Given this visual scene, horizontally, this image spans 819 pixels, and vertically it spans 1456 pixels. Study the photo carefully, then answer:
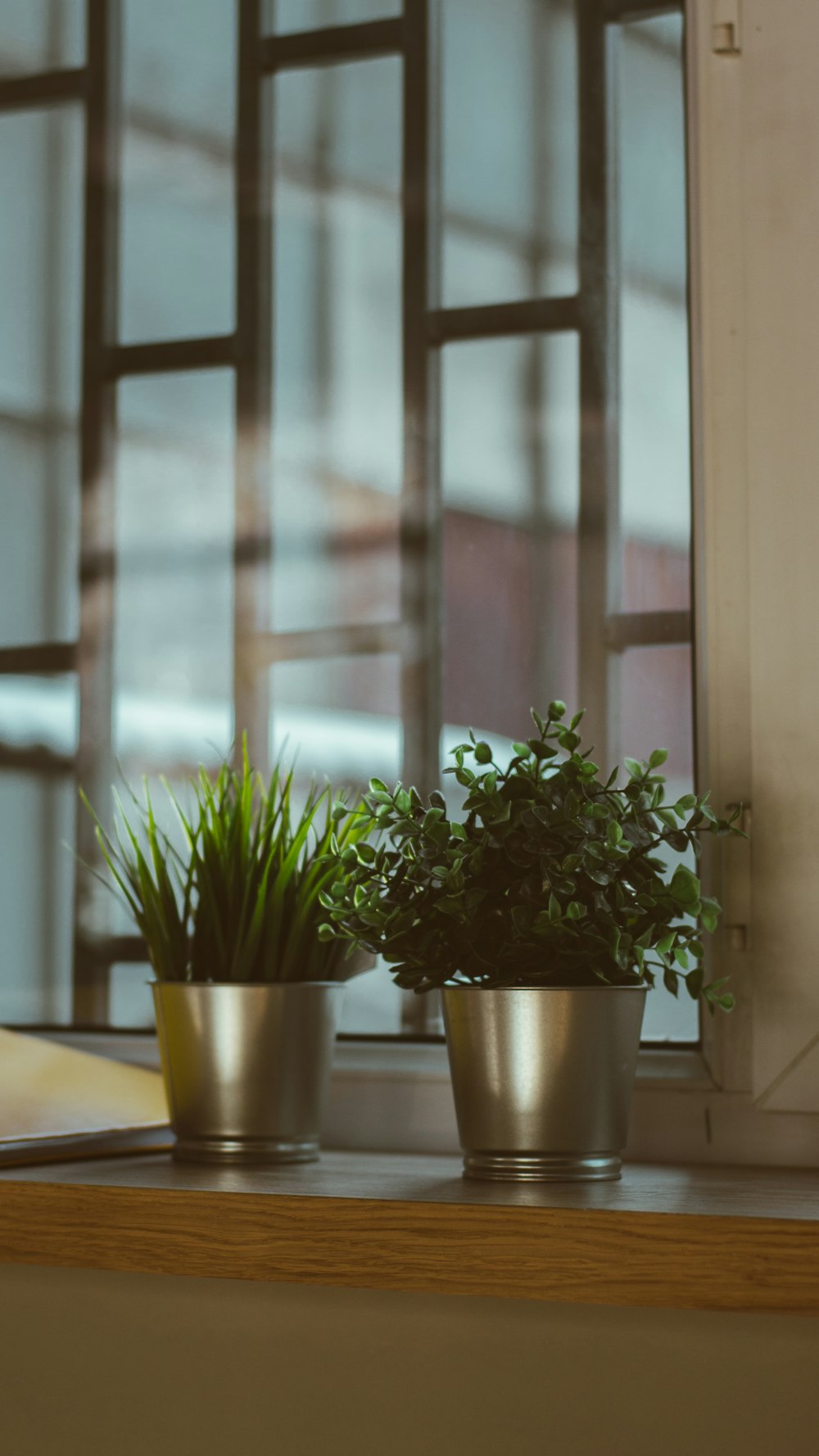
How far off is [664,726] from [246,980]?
379 millimetres

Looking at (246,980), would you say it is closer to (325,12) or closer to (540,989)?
(540,989)

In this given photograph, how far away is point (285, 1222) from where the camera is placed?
907 millimetres

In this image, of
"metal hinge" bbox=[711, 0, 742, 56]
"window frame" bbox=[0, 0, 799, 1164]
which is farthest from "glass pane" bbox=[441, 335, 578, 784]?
"metal hinge" bbox=[711, 0, 742, 56]

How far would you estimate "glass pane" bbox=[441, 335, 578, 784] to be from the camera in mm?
1259

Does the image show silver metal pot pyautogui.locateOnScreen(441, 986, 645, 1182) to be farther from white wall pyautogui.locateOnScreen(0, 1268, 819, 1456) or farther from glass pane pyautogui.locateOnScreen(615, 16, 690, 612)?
glass pane pyautogui.locateOnScreen(615, 16, 690, 612)

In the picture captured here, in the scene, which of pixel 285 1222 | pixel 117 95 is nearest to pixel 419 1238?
pixel 285 1222

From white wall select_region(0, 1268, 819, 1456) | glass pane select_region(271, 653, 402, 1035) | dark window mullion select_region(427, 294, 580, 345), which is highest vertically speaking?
dark window mullion select_region(427, 294, 580, 345)

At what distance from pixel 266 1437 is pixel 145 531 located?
766mm

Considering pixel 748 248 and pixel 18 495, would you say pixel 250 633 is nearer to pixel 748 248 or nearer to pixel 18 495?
pixel 18 495

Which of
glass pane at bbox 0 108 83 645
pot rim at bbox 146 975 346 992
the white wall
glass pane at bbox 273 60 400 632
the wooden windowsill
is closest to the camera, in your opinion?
the wooden windowsill

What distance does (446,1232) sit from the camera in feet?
2.86

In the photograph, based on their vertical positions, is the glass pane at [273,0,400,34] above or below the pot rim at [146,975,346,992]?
above

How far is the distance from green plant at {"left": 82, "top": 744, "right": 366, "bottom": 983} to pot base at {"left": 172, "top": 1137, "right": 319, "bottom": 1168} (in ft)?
0.38

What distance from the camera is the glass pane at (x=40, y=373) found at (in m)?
1.44
